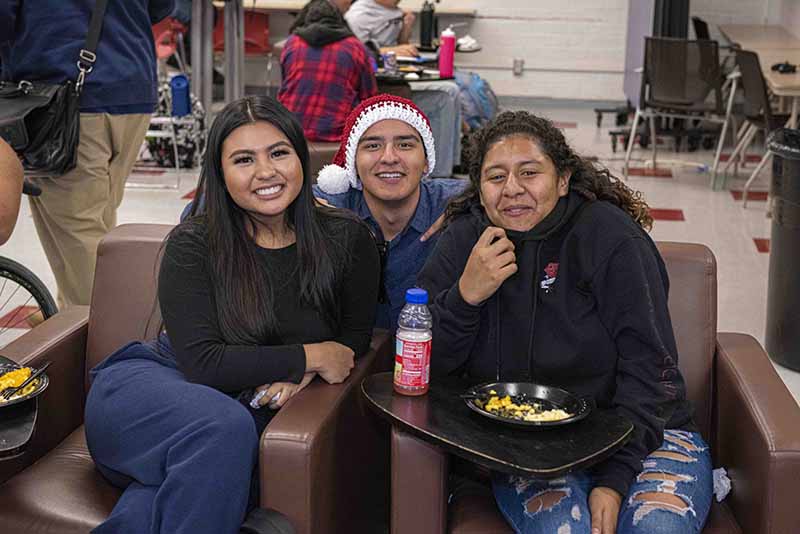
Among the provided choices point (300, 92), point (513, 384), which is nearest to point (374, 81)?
point (300, 92)

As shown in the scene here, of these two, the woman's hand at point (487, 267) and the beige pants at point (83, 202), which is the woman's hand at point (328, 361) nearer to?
the woman's hand at point (487, 267)

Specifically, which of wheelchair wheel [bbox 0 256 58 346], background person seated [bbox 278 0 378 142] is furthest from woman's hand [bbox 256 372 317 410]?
background person seated [bbox 278 0 378 142]

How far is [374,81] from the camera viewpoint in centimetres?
524

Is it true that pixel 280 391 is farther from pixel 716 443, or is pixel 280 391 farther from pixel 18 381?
pixel 716 443

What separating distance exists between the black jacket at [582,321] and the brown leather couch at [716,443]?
132 millimetres

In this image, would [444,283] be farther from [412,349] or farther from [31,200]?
[31,200]

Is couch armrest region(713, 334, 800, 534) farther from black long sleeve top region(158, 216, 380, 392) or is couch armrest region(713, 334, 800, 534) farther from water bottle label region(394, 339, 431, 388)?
black long sleeve top region(158, 216, 380, 392)

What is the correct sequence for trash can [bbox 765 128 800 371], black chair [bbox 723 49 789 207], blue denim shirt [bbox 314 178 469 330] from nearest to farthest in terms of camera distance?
blue denim shirt [bbox 314 178 469 330], trash can [bbox 765 128 800 371], black chair [bbox 723 49 789 207]

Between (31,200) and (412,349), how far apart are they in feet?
6.58

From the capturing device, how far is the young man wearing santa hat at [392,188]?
272cm

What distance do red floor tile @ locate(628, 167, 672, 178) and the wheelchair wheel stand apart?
15.9ft

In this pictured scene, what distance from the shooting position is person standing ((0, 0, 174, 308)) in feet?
11.2

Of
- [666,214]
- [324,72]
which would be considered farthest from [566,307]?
[666,214]

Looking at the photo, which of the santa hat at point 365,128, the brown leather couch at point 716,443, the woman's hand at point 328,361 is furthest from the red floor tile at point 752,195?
the woman's hand at point 328,361
